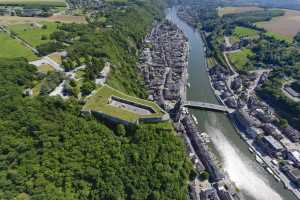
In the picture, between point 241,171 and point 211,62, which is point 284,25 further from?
point 241,171

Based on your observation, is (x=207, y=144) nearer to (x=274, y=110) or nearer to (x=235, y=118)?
(x=235, y=118)

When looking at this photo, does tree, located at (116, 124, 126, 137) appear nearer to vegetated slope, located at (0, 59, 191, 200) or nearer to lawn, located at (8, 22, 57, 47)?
vegetated slope, located at (0, 59, 191, 200)

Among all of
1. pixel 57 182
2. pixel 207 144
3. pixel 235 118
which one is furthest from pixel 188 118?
pixel 57 182

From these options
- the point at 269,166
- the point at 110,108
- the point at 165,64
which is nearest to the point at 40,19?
the point at 165,64

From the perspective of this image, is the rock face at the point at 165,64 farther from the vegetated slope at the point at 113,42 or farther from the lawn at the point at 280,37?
the lawn at the point at 280,37

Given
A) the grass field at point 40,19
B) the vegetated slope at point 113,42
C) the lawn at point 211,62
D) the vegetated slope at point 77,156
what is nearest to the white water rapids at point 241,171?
the vegetated slope at point 77,156

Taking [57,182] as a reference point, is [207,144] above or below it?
below
